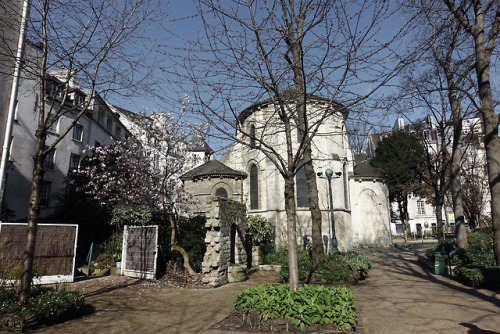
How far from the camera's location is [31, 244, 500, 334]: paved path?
5949 millimetres

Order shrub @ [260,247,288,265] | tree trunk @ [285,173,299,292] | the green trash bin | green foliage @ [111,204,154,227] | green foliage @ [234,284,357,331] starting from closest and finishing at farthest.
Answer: green foliage @ [234,284,357,331]
tree trunk @ [285,173,299,292]
the green trash bin
green foliage @ [111,204,154,227]
shrub @ [260,247,288,265]

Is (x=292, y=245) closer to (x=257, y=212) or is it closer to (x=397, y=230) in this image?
(x=257, y=212)

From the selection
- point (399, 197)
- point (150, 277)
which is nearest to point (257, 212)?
point (150, 277)

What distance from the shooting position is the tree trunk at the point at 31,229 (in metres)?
6.42

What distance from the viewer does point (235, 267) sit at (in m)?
12.3

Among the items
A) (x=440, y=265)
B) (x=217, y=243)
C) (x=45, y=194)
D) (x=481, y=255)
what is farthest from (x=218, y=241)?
(x=45, y=194)

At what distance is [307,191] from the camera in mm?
21328

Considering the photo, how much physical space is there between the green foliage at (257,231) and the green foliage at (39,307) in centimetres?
1000

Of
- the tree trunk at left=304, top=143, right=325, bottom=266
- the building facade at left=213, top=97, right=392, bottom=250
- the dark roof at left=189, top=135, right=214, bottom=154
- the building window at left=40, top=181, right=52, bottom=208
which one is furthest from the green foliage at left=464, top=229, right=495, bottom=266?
the building window at left=40, top=181, right=52, bottom=208

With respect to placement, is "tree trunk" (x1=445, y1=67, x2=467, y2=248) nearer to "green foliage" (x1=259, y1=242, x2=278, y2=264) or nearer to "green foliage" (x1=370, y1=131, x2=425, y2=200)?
"green foliage" (x1=259, y1=242, x2=278, y2=264)

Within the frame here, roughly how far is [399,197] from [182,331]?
35756mm

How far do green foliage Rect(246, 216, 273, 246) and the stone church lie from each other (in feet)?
7.31

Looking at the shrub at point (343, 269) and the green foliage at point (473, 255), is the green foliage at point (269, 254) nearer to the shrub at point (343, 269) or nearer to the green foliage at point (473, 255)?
the shrub at point (343, 269)

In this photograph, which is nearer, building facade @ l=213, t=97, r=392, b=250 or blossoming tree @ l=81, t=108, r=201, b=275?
blossoming tree @ l=81, t=108, r=201, b=275
